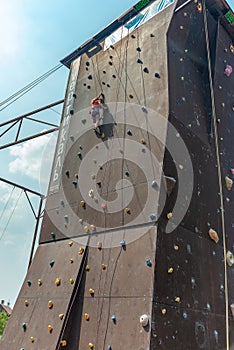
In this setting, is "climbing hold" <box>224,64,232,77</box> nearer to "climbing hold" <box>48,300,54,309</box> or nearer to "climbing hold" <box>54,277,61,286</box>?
"climbing hold" <box>54,277,61,286</box>

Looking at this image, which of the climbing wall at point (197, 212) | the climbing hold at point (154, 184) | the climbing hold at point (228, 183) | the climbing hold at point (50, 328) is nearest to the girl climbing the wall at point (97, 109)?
the climbing wall at point (197, 212)

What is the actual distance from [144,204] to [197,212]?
80 cm

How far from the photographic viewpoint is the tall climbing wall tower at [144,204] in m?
3.34

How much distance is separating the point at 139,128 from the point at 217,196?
1511 mm

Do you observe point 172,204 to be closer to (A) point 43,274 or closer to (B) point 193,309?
(B) point 193,309

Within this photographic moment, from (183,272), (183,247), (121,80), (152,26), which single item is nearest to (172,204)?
(183,247)

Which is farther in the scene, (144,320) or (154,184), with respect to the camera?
(154,184)

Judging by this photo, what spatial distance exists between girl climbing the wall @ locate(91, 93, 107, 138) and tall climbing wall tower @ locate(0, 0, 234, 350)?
0.07 m

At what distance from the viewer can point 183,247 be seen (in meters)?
3.65

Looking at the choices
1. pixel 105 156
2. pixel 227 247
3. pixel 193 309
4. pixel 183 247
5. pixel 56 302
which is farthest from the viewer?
pixel 105 156

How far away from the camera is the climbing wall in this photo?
3.26 metres

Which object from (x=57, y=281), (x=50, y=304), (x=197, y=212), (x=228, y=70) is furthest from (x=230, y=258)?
(x=228, y=70)

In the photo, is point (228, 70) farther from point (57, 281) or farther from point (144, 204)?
point (57, 281)

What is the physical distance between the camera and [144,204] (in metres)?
3.75
